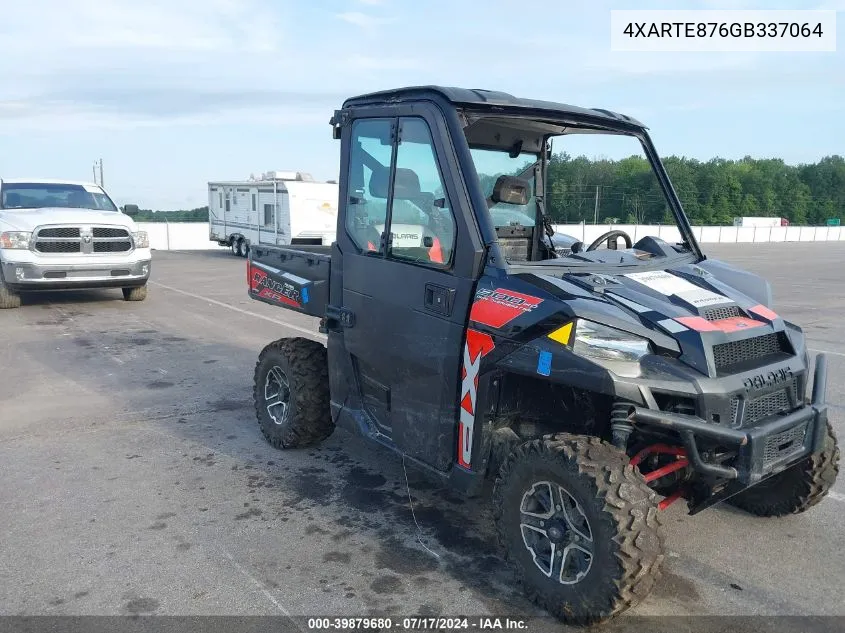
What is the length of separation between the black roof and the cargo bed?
113 centimetres

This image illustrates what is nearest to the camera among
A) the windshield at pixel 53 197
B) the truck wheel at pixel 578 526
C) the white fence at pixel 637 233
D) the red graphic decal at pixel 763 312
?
the truck wheel at pixel 578 526

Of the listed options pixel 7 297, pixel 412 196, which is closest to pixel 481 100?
pixel 412 196

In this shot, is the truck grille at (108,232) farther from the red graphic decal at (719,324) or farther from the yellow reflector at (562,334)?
the red graphic decal at (719,324)

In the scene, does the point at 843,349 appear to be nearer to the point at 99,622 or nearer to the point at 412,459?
the point at 412,459

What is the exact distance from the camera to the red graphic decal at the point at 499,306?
10.5 feet

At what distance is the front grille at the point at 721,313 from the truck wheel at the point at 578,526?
81cm

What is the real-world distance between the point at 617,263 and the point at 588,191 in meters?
1.81

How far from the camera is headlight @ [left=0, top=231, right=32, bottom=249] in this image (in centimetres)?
1092

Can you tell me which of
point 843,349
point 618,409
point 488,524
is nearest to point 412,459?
point 488,524

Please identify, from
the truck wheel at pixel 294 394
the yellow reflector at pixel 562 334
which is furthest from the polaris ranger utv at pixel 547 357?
the truck wheel at pixel 294 394

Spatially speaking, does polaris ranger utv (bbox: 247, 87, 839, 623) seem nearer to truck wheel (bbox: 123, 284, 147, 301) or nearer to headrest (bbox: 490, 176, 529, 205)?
headrest (bbox: 490, 176, 529, 205)

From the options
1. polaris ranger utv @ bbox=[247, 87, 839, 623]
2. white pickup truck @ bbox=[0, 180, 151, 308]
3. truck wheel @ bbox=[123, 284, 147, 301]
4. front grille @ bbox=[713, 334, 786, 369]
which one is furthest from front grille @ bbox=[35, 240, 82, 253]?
front grille @ bbox=[713, 334, 786, 369]

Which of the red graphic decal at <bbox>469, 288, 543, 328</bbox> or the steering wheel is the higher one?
the steering wheel

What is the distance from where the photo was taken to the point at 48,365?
7.85 m
